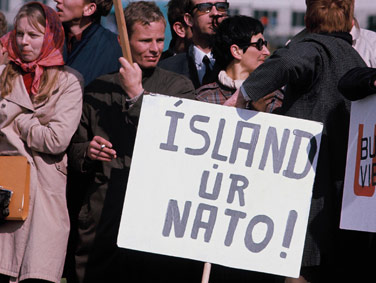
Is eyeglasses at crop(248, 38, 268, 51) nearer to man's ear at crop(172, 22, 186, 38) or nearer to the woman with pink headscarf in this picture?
the woman with pink headscarf

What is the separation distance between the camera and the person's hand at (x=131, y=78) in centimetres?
489

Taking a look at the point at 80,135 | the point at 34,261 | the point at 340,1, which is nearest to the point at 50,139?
the point at 80,135

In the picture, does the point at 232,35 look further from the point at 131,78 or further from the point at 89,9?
the point at 89,9

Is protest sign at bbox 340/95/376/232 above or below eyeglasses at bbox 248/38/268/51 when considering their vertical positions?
below

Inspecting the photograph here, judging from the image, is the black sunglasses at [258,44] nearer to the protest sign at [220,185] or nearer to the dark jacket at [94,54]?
the dark jacket at [94,54]

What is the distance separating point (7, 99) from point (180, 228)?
134 centimetres

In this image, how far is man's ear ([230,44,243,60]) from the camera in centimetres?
554

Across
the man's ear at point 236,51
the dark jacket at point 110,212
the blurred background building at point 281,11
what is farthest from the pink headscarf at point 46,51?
the blurred background building at point 281,11

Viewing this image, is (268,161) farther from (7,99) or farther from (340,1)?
(7,99)

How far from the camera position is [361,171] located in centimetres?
452

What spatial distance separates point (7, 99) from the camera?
5098 millimetres

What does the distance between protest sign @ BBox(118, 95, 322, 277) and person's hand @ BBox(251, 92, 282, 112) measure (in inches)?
23.8

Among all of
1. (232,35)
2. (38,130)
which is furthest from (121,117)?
(232,35)

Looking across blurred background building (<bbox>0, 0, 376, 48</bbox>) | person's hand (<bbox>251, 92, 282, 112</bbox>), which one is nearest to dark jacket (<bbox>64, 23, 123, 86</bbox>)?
person's hand (<bbox>251, 92, 282, 112</bbox>)
